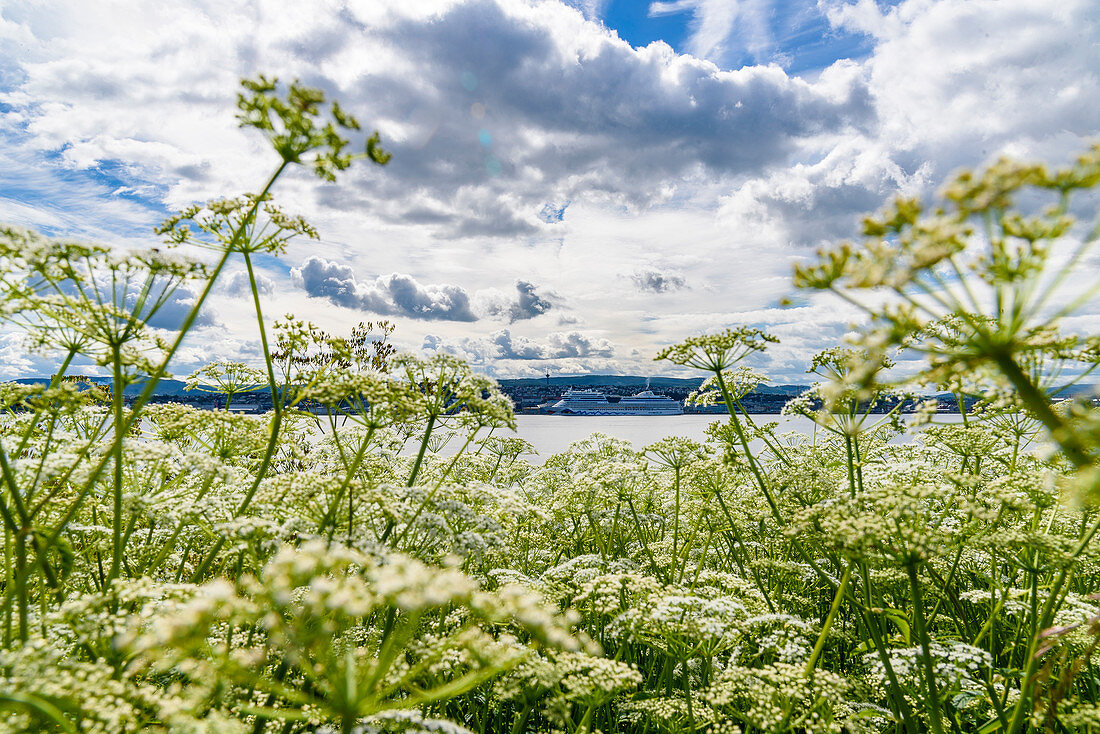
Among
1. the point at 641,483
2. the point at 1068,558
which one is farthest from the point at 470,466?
the point at 1068,558

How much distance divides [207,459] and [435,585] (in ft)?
9.71

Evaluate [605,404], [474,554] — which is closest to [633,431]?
[474,554]

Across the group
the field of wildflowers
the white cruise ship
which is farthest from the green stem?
the white cruise ship

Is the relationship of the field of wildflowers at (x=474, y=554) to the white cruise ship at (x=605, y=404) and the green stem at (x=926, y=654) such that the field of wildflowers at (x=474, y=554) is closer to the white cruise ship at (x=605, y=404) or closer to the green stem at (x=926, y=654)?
the green stem at (x=926, y=654)

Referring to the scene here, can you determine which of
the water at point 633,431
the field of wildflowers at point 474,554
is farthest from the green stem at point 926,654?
the water at point 633,431

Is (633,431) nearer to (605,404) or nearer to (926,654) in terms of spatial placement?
(926,654)

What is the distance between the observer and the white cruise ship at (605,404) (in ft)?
346

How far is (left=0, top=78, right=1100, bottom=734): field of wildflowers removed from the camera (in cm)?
201

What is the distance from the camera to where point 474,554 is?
4.38m

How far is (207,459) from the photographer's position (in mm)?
3975

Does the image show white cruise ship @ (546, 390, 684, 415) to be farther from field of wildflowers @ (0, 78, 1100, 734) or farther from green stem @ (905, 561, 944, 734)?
green stem @ (905, 561, 944, 734)

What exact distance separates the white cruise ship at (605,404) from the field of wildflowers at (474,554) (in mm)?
99809

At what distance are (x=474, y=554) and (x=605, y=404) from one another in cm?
11230

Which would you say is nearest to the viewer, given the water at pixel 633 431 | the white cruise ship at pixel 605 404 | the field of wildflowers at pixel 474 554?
the field of wildflowers at pixel 474 554
